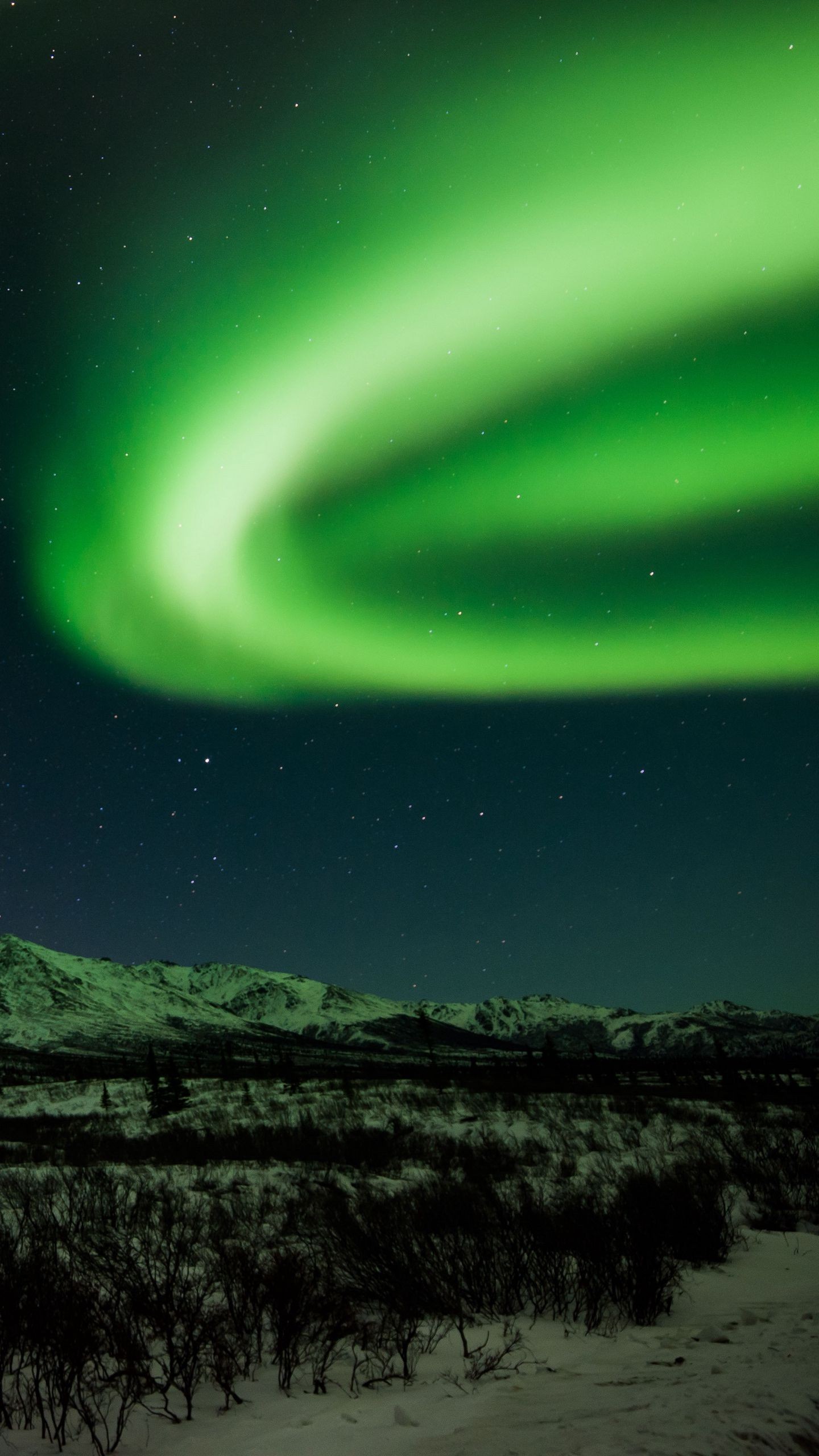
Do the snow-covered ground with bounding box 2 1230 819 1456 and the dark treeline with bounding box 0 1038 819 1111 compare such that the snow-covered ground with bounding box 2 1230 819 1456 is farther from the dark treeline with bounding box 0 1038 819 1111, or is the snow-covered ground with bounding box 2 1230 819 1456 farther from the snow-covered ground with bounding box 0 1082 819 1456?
the dark treeline with bounding box 0 1038 819 1111

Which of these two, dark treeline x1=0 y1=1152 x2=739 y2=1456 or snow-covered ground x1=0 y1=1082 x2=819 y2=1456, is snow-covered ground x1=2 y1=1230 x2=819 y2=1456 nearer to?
snow-covered ground x1=0 y1=1082 x2=819 y2=1456

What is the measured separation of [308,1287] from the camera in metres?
5.52

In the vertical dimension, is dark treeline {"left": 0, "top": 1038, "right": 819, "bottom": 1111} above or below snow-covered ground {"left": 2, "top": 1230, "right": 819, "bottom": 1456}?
below

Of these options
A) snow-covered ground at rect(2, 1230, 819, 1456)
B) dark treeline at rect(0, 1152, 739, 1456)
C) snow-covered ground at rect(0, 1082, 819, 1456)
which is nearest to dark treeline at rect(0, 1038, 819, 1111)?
dark treeline at rect(0, 1152, 739, 1456)

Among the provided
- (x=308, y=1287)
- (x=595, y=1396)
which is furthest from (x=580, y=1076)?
(x=595, y=1396)

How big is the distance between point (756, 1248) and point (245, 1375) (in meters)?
5.40

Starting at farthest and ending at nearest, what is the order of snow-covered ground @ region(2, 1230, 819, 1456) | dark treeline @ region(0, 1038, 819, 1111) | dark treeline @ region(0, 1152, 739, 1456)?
dark treeline @ region(0, 1038, 819, 1111) → dark treeline @ region(0, 1152, 739, 1456) → snow-covered ground @ region(2, 1230, 819, 1456)

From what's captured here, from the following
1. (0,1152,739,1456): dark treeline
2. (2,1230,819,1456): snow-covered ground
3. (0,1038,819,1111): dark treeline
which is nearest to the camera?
(2,1230,819,1456): snow-covered ground

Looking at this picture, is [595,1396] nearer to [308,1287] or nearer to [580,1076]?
[308,1287]

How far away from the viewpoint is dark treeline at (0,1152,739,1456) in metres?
4.46

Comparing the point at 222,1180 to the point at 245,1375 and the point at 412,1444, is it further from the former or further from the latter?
the point at 412,1444

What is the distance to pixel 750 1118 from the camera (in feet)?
58.9

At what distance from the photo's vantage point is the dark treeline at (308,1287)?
4465mm

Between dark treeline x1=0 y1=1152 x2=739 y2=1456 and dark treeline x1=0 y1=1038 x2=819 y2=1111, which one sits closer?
dark treeline x1=0 y1=1152 x2=739 y2=1456
